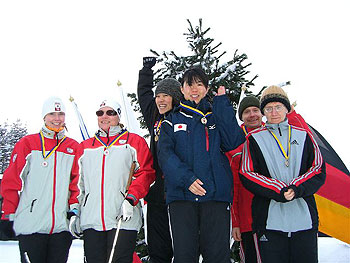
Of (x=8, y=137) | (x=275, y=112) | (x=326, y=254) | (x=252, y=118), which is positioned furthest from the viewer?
(x=8, y=137)

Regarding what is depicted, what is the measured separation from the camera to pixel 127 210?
305 cm

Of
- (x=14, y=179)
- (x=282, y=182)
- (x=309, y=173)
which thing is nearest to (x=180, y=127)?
(x=282, y=182)

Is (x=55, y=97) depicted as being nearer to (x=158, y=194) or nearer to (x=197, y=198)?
(x=158, y=194)

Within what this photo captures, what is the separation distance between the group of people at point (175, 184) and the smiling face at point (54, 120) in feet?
0.04

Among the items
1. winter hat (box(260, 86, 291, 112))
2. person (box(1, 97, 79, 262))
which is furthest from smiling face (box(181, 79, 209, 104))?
person (box(1, 97, 79, 262))

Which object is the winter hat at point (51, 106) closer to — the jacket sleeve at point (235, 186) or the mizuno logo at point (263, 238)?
the jacket sleeve at point (235, 186)

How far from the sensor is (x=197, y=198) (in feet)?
8.74

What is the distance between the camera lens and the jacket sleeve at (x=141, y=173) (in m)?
3.15

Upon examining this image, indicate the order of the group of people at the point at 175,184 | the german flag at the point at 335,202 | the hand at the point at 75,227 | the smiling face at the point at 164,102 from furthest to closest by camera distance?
the german flag at the point at 335,202
the smiling face at the point at 164,102
the hand at the point at 75,227
the group of people at the point at 175,184

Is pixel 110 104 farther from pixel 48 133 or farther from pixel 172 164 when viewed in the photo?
pixel 172 164

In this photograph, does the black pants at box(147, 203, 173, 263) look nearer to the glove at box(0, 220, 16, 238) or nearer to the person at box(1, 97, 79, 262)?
the person at box(1, 97, 79, 262)

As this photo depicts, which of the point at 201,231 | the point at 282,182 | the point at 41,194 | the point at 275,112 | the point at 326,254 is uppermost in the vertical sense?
the point at 275,112

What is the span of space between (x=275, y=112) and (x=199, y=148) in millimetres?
941

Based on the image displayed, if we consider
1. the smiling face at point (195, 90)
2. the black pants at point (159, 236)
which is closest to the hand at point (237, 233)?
the black pants at point (159, 236)
